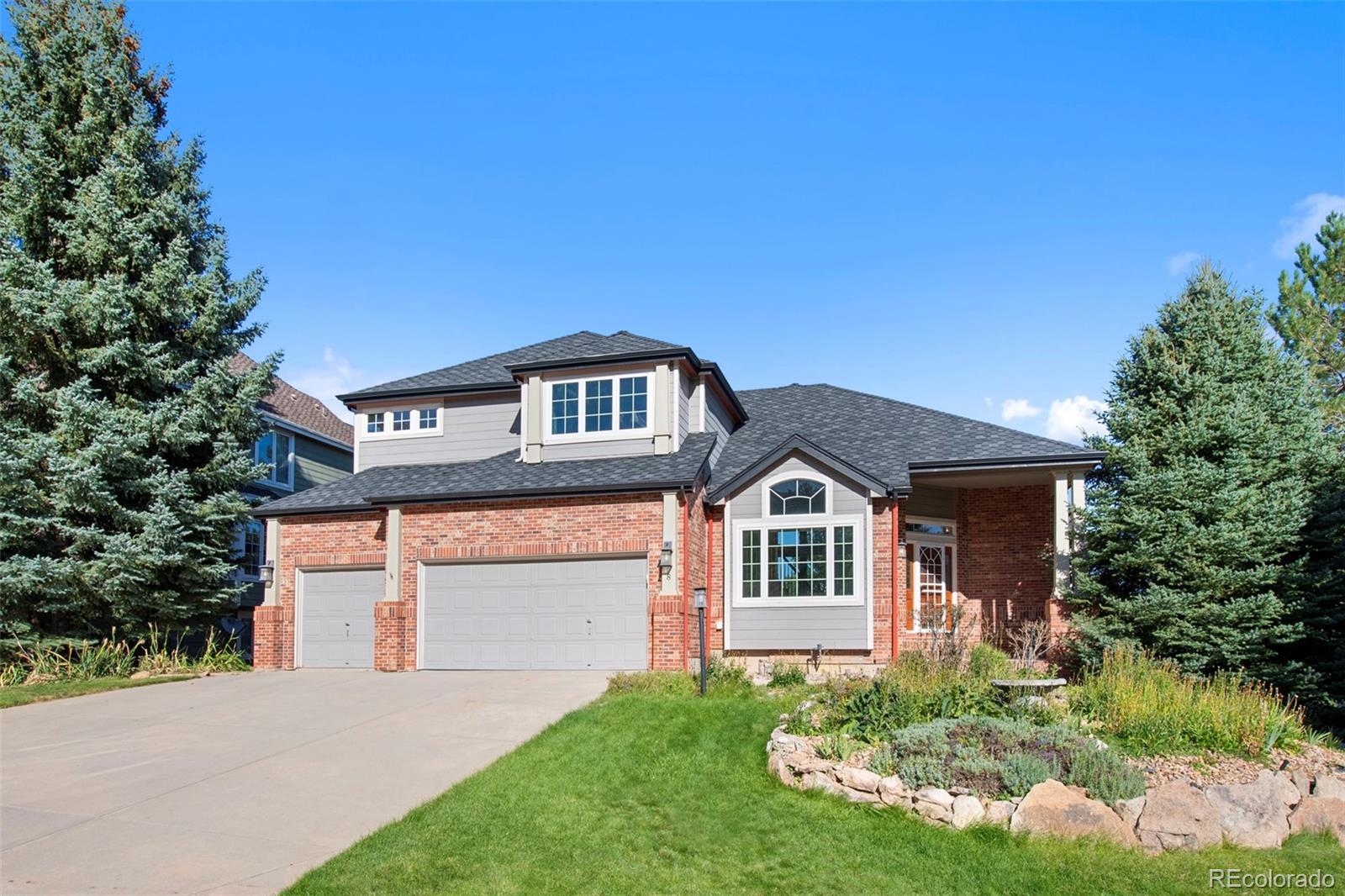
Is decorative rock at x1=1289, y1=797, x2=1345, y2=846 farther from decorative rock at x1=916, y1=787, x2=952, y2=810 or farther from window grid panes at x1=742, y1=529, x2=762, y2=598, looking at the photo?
window grid panes at x1=742, y1=529, x2=762, y2=598

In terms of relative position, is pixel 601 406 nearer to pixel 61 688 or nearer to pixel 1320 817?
pixel 61 688

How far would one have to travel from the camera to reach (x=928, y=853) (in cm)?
729

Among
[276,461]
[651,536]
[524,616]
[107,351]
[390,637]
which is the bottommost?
[390,637]

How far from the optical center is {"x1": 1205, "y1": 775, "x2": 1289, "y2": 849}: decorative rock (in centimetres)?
767

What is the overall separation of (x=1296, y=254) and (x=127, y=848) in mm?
27686

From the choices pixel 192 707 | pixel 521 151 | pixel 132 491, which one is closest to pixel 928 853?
pixel 192 707

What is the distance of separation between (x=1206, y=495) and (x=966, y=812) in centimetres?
833

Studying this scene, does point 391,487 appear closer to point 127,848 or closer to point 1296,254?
point 127,848

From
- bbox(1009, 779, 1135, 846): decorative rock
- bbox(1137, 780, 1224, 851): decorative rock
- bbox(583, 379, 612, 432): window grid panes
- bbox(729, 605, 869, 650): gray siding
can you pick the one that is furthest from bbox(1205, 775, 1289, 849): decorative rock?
bbox(583, 379, 612, 432): window grid panes

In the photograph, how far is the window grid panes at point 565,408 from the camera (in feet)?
60.4

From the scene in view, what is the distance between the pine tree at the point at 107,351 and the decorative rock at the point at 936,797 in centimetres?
1469

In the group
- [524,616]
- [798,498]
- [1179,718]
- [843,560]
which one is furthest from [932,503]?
[1179,718]

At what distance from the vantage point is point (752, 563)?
54.6 feet

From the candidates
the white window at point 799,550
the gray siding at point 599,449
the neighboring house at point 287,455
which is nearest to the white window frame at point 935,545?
the white window at point 799,550
